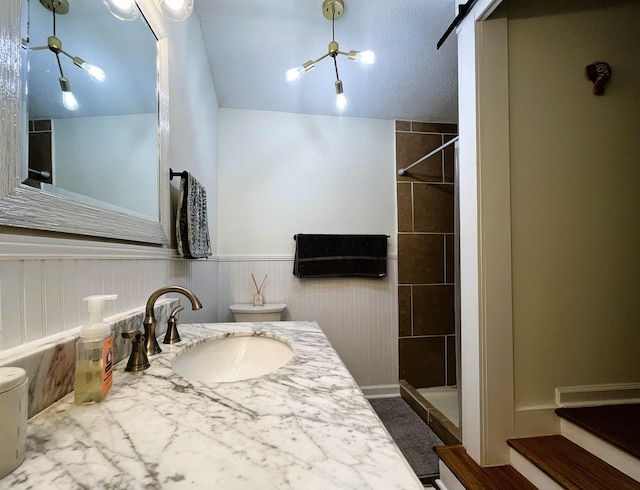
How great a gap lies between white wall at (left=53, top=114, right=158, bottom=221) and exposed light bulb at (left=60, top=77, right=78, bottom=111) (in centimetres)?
2

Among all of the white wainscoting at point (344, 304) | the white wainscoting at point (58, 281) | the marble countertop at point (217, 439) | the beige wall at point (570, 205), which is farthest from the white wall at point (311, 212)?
the marble countertop at point (217, 439)

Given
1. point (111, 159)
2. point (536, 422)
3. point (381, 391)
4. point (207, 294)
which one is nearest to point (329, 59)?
point (111, 159)

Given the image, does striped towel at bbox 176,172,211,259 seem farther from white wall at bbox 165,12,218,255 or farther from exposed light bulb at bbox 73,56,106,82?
exposed light bulb at bbox 73,56,106,82

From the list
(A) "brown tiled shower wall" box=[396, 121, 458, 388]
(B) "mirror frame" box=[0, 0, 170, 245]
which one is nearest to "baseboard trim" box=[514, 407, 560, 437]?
(A) "brown tiled shower wall" box=[396, 121, 458, 388]

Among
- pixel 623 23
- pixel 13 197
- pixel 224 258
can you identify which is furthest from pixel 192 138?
pixel 623 23

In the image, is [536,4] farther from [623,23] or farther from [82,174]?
[82,174]

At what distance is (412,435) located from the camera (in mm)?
1495

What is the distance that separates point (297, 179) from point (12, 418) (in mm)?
1794

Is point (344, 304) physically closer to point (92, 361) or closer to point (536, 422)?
point (536, 422)

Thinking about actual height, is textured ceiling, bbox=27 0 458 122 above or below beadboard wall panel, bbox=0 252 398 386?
above

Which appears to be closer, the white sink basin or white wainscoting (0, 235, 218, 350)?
white wainscoting (0, 235, 218, 350)

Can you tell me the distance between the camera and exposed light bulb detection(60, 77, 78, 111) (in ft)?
1.69

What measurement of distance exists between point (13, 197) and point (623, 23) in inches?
82.1

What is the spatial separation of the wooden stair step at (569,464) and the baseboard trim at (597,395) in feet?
0.48
